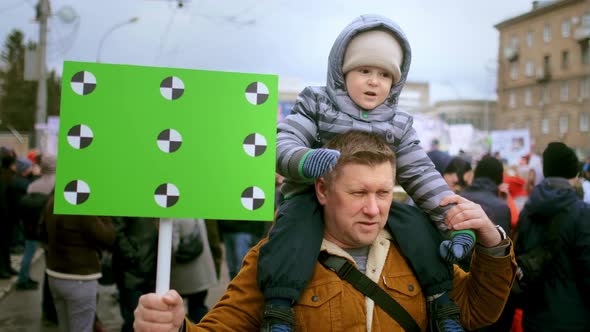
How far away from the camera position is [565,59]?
5659cm

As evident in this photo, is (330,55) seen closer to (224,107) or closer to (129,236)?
(224,107)

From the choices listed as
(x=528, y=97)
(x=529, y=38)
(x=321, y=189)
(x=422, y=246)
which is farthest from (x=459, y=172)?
(x=528, y=97)

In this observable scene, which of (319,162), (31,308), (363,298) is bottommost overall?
(31,308)

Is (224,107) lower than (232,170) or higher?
higher

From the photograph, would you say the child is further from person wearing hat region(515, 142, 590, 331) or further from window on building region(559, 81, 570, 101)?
window on building region(559, 81, 570, 101)

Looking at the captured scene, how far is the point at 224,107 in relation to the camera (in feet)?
7.11

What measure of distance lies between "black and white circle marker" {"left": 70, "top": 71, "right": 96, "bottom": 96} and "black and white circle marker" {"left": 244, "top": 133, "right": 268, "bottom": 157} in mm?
582

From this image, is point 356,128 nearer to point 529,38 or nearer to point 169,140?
point 169,140

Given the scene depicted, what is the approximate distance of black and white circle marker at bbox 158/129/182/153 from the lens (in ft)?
7.06

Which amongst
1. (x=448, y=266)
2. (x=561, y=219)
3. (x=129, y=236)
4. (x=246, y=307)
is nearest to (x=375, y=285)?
(x=448, y=266)

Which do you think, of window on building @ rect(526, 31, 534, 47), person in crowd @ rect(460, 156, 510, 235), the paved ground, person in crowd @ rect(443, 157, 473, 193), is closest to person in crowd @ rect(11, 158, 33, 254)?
the paved ground

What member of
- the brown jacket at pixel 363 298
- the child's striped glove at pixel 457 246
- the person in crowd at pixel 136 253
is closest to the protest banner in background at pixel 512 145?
the person in crowd at pixel 136 253

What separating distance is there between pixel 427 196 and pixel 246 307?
852mm

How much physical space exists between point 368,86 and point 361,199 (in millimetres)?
467
